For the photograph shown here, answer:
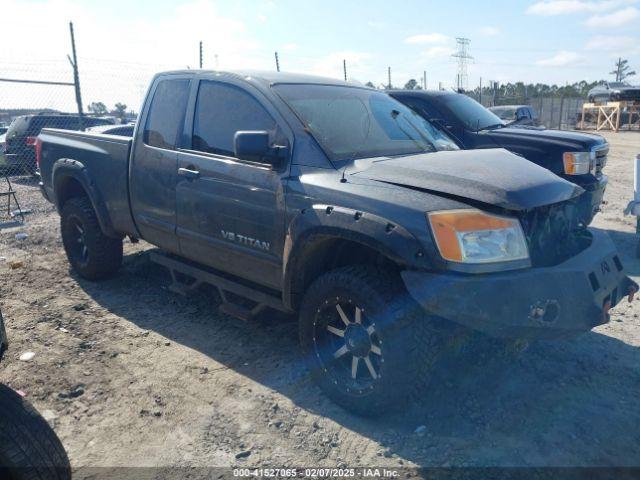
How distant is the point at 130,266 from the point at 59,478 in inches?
155

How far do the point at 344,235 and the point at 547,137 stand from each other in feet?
15.1

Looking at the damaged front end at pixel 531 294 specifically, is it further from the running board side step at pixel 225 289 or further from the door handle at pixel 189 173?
the door handle at pixel 189 173

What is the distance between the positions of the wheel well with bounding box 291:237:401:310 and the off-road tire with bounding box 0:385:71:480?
1559 mm

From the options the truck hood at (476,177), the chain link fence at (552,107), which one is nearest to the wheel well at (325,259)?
the truck hood at (476,177)

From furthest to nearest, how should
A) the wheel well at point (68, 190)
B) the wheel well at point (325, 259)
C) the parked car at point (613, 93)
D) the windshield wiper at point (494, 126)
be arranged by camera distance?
the parked car at point (613, 93) → the windshield wiper at point (494, 126) → the wheel well at point (68, 190) → the wheel well at point (325, 259)

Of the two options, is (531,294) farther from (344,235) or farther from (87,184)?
(87,184)

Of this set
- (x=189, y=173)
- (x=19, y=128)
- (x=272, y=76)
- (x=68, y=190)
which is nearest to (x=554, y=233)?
(x=272, y=76)

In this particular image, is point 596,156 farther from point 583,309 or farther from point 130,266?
point 130,266

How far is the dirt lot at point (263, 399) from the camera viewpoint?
110 inches

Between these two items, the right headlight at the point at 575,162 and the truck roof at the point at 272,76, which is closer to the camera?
the truck roof at the point at 272,76

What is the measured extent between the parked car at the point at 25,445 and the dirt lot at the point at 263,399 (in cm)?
71

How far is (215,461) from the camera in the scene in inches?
108

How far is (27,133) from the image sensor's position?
13422 millimetres

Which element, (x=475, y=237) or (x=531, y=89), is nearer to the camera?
(x=475, y=237)
